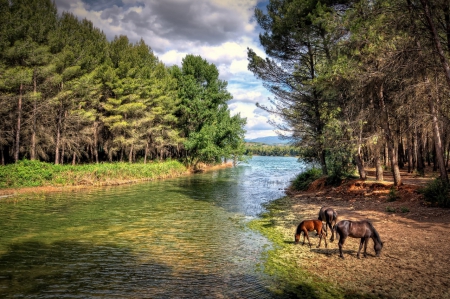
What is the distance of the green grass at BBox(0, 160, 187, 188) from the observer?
23.2 m

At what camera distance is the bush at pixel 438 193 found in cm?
1338

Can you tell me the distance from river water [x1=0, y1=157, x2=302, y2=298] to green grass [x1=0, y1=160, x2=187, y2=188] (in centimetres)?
563

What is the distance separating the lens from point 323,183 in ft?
75.7

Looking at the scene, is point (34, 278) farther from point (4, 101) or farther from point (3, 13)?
point (3, 13)

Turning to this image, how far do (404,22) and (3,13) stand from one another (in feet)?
103

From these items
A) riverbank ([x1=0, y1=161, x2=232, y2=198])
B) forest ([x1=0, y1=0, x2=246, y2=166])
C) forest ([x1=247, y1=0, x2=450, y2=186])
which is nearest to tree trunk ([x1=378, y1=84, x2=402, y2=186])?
forest ([x1=247, y1=0, x2=450, y2=186])

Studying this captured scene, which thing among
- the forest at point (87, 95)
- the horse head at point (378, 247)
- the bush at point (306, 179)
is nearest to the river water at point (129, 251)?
the horse head at point (378, 247)

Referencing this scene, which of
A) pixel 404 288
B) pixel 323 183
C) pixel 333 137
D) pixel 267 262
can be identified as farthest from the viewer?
pixel 323 183

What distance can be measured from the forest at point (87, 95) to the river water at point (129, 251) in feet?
46.6

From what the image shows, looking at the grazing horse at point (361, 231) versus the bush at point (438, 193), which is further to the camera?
the bush at point (438, 193)

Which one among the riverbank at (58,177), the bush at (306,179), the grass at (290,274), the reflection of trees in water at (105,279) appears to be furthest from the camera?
the bush at (306,179)

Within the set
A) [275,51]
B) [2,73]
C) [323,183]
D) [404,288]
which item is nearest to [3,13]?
[2,73]

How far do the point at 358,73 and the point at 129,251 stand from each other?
14.9m

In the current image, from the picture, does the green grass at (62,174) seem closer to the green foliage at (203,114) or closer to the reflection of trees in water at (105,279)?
the green foliage at (203,114)
